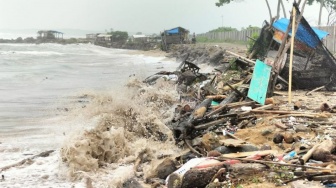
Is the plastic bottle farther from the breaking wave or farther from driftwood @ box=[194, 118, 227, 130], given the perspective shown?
driftwood @ box=[194, 118, 227, 130]

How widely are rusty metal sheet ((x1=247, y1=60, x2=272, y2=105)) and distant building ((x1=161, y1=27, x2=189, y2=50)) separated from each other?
4075cm

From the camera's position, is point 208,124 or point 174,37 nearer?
point 208,124

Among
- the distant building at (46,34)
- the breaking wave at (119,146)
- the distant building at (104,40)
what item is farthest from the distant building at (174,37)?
the distant building at (46,34)

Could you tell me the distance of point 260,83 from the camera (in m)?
9.94

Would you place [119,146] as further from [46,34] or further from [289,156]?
[46,34]

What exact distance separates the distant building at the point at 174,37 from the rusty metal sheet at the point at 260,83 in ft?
134

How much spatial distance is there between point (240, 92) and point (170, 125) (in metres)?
2.30

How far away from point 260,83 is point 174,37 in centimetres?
4298

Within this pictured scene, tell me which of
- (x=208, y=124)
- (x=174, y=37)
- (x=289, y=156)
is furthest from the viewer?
(x=174, y=37)

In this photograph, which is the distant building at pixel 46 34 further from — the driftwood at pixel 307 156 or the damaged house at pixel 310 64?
the driftwood at pixel 307 156

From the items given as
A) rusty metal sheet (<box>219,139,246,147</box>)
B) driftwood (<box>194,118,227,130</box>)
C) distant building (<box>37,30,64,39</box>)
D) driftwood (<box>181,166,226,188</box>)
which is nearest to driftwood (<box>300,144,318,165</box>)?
driftwood (<box>181,166,226,188</box>)

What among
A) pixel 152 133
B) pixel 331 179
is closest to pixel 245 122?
pixel 152 133

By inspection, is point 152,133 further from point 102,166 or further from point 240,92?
point 240,92

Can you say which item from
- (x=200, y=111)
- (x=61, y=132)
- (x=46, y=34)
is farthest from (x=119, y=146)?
(x=46, y=34)
